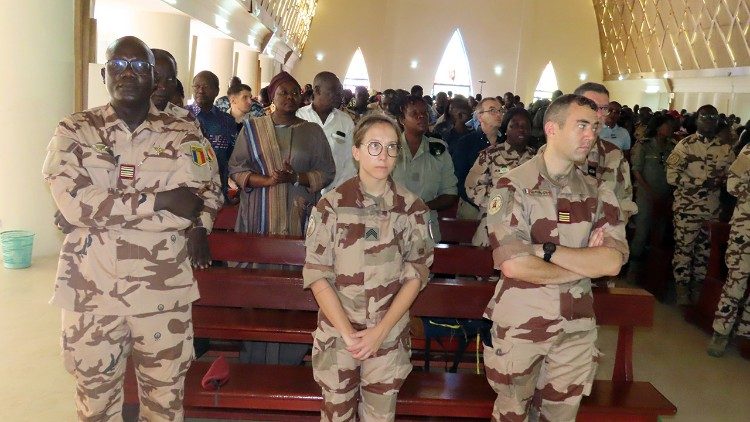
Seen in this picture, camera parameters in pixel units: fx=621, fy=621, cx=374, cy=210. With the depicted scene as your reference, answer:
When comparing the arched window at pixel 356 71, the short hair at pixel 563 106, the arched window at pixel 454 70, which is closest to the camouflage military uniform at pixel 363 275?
the short hair at pixel 563 106

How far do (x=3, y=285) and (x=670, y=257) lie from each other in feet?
20.0

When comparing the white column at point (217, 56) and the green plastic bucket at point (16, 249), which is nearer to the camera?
the green plastic bucket at point (16, 249)

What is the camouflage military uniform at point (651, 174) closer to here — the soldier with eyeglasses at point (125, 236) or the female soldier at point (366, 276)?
the female soldier at point (366, 276)

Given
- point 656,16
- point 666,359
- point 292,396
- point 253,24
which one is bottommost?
point 666,359

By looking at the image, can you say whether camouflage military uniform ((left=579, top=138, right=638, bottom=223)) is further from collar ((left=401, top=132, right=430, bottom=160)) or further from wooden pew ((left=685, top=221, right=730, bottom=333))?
wooden pew ((left=685, top=221, right=730, bottom=333))

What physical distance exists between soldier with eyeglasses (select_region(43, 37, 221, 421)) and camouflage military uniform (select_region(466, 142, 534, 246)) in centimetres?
209

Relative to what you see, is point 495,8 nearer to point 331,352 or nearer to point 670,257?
point 670,257

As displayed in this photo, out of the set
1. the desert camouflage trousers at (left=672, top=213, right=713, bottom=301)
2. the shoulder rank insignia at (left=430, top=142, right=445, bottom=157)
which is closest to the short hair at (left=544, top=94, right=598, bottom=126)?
the shoulder rank insignia at (left=430, top=142, right=445, bottom=157)

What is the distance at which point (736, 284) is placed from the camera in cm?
465

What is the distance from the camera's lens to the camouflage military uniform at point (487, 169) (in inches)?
159

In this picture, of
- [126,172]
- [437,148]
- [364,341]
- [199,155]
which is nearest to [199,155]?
[199,155]

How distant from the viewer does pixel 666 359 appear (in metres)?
4.64

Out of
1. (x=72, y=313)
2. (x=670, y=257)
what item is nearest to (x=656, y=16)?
(x=670, y=257)

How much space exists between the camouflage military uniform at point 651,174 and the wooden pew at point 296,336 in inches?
162
